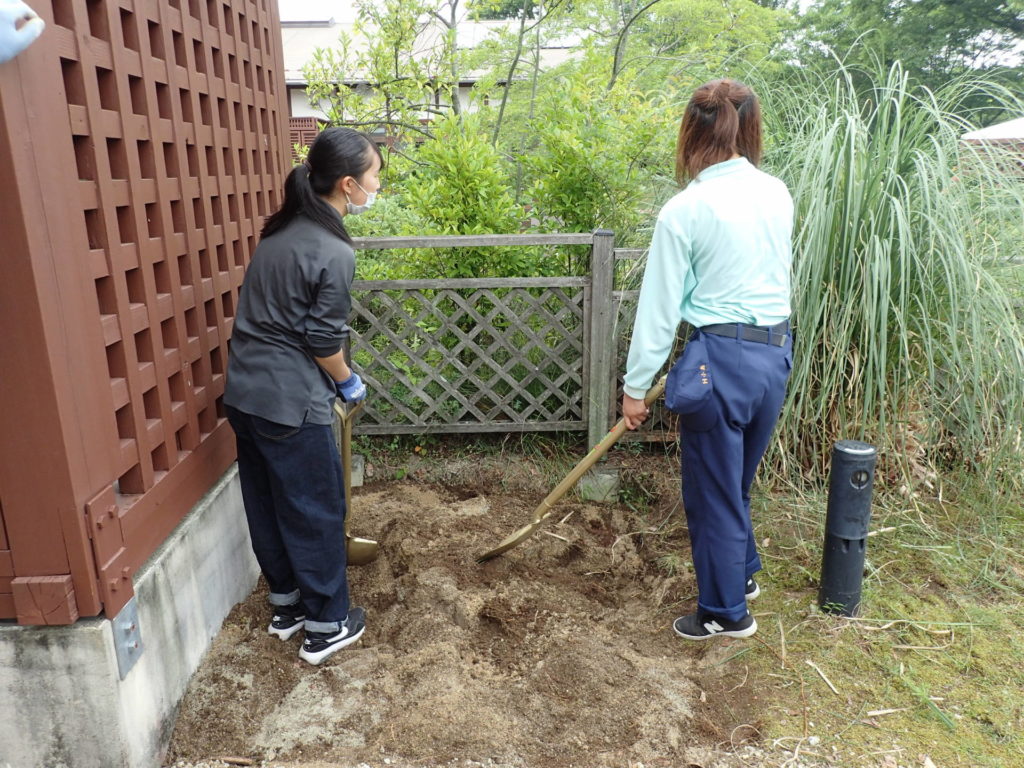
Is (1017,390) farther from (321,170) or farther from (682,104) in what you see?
(321,170)

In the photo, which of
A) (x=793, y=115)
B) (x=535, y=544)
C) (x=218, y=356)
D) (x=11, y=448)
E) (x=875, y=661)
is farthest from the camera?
(x=793, y=115)

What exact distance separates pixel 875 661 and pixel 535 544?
1.43 m

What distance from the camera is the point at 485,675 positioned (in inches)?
100

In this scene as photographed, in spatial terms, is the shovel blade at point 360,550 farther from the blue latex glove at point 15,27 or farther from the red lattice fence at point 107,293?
the blue latex glove at point 15,27

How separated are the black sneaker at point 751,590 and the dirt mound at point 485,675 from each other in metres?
0.23

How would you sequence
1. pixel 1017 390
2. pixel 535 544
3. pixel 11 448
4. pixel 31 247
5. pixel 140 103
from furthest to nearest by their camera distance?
pixel 535 544 → pixel 1017 390 → pixel 140 103 → pixel 11 448 → pixel 31 247

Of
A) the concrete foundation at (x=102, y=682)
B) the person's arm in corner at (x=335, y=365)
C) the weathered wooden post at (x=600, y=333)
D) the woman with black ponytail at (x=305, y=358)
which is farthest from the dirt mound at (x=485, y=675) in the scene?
the person's arm in corner at (x=335, y=365)

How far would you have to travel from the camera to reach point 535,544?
3.46 m

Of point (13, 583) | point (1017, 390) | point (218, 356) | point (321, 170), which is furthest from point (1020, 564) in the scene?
point (13, 583)

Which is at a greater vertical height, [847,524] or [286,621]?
[847,524]

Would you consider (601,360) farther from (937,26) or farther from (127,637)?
(937,26)

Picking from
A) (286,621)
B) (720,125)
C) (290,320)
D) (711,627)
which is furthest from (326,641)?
(720,125)

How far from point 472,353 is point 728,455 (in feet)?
6.52

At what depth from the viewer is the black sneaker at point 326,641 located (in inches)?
105
